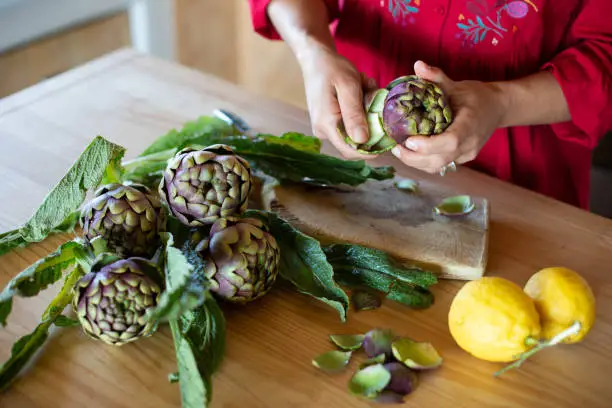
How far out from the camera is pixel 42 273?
0.70 m

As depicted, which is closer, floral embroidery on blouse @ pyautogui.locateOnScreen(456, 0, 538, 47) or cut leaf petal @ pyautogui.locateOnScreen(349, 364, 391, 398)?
cut leaf petal @ pyautogui.locateOnScreen(349, 364, 391, 398)

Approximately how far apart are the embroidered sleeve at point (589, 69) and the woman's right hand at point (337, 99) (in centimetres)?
28

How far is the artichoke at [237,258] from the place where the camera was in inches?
27.7

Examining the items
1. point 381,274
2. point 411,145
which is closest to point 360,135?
point 411,145

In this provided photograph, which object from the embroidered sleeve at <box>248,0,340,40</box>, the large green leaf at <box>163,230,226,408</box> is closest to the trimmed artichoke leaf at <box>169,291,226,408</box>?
the large green leaf at <box>163,230,226,408</box>

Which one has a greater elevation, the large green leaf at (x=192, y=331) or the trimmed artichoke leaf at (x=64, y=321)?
the large green leaf at (x=192, y=331)

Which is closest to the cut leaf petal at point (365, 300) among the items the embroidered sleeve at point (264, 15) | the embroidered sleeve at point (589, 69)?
the embroidered sleeve at point (589, 69)

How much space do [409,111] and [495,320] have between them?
25 cm

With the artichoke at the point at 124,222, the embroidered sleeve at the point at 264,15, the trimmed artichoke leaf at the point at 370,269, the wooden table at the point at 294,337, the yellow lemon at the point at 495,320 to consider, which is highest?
the embroidered sleeve at the point at 264,15

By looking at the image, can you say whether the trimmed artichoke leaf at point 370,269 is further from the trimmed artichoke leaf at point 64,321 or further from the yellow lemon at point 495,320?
the trimmed artichoke leaf at point 64,321

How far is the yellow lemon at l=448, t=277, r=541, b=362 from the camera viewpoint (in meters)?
0.67

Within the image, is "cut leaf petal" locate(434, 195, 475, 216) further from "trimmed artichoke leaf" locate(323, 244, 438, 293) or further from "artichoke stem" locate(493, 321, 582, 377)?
"artichoke stem" locate(493, 321, 582, 377)

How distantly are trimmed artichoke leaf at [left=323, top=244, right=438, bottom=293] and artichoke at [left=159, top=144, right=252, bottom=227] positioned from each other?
5.2 inches

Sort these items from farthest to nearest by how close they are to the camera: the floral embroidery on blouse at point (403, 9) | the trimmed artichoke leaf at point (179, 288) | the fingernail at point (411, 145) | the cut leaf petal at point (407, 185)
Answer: the floral embroidery on blouse at point (403, 9) → the cut leaf petal at point (407, 185) → the fingernail at point (411, 145) → the trimmed artichoke leaf at point (179, 288)
